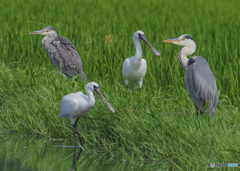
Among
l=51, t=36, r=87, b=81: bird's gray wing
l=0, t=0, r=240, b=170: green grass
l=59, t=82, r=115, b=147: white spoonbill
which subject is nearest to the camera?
l=0, t=0, r=240, b=170: green grass

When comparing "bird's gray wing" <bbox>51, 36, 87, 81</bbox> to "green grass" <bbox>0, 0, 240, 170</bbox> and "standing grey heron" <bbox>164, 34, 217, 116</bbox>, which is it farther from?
"standing grey heron" <bbox>164, 34, 217, 116</bbox>

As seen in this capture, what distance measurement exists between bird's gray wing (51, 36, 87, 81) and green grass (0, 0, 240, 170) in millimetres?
264

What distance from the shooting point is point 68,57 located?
868cm

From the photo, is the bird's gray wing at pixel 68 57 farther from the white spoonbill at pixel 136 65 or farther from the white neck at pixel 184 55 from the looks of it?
the white neck at pixel 184 55

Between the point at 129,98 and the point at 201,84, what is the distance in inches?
40.3

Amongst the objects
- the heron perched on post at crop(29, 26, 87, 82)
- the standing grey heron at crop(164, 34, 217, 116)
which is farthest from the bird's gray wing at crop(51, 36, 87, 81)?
the standing grey heron at crop(164, 34, 217, 116)

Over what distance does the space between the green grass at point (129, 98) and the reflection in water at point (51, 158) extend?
0.17m

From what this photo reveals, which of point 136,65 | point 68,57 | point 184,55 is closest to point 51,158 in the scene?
point 136,65

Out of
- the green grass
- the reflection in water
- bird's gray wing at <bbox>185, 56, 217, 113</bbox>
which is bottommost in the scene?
the reflection in water

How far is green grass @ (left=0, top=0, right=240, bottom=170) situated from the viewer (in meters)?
5.22

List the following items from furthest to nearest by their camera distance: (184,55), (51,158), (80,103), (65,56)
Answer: (65,56), (184,55), (80,103), (51,158)

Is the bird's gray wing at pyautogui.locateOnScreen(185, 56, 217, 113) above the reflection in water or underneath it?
above

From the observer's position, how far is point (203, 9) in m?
18.1

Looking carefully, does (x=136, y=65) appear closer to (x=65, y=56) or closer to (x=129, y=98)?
(x=129, y=98)
